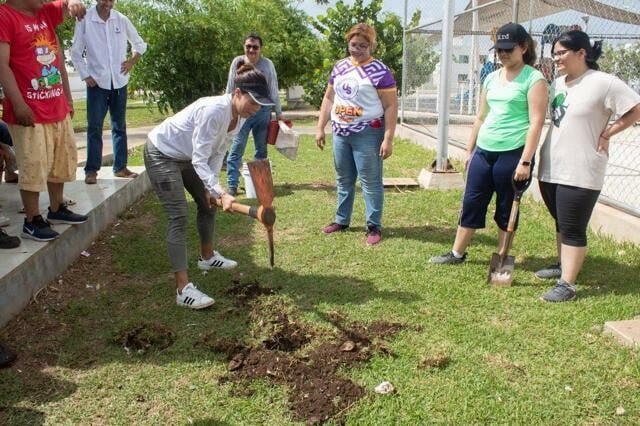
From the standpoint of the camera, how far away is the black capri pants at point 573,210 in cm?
376

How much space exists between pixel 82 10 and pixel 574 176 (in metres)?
3.81

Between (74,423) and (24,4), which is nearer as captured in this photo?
(74,423)

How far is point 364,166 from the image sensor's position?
512 centimetres

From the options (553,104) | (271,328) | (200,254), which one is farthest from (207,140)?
(553,104)

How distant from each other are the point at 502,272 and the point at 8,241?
3.56m

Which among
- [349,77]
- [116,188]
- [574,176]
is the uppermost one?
[349,77]

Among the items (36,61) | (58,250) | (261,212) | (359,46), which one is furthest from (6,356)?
(359,46)

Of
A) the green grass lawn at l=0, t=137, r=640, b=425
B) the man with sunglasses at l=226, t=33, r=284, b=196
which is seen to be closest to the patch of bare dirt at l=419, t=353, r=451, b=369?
the green grass lawn at l=0, t=137, r=640, b=425

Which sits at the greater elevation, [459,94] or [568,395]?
[459,94]

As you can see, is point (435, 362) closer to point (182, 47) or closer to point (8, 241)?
point (8, 241)

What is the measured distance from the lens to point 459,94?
12.9m

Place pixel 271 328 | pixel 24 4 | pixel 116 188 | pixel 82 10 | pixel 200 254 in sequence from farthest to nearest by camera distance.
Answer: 1. pixel 116 188
2. pixel 200 254
3. pixel 82 10
4. pixel 24 4
5. pixel 271 328

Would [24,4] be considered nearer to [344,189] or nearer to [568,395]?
[344,189]

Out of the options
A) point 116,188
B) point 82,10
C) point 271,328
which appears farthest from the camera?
point 116,188
